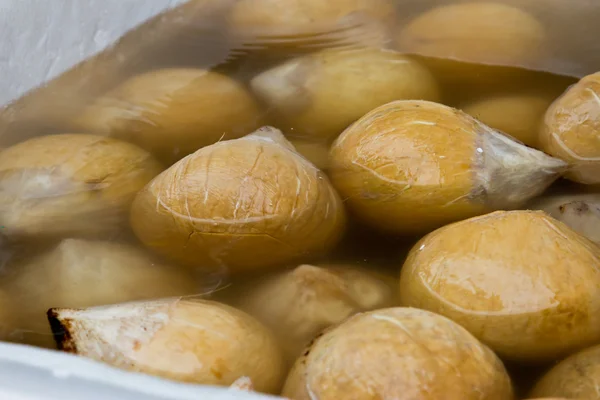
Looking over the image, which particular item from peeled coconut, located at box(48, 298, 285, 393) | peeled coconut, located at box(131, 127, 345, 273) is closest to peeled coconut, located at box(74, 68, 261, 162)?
peeled coconut, located at box(131, 127, 345, 273)

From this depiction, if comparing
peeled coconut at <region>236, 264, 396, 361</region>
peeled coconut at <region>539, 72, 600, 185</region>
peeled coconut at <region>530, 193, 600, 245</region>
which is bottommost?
peeled coconut at <region>236, 264, 396, 361</region>

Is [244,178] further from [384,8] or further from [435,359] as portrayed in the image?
[384,8]

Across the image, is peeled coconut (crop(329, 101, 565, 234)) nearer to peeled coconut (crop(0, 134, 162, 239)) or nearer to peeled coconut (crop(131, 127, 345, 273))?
peeled coconut (crop(131, 127, 345, 273))

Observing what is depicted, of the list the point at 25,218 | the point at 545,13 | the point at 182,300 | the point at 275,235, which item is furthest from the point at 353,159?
the point at 545,13

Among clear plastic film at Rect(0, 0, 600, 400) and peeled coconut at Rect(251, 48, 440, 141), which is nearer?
clear plastic film at Rect(0, 0, 600, 400)

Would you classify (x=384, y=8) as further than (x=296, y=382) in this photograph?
Yes

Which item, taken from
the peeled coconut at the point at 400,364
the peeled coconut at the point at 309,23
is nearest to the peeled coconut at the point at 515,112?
the peeled coconut at the point at 309,23

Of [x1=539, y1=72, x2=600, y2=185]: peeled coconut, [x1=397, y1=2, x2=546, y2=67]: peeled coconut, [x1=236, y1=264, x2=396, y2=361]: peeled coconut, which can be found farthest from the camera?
[x1=397, y1=2, x2=546, y2=67]: peeled coconut

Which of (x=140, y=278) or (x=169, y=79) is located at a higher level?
(x=169, y=79)

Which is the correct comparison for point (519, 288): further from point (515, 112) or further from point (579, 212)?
point (515, 112)
